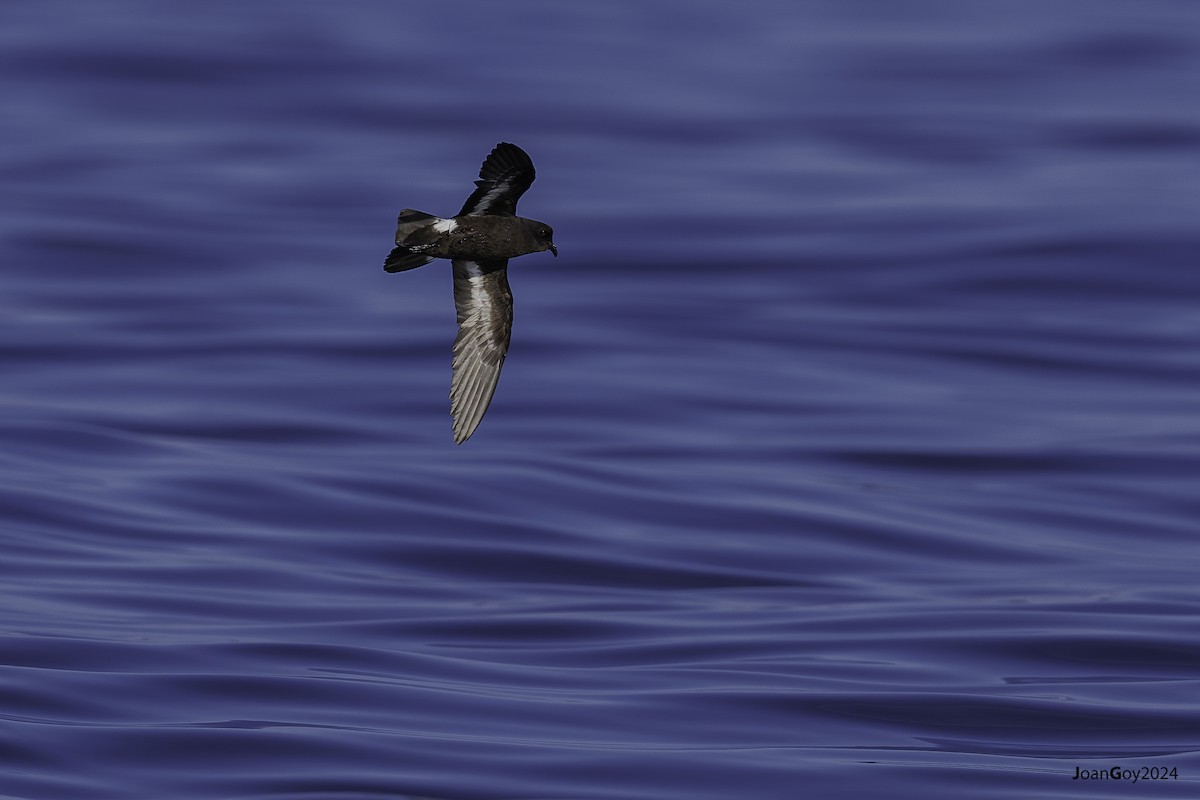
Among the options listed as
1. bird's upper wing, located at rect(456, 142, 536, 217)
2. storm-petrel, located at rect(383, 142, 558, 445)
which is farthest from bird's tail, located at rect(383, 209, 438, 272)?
bird's upper wing, located at rect(456, 142, 536, 217)

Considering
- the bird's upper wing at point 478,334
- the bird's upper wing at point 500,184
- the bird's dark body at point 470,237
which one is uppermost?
the bird's upper wing at point 500,184

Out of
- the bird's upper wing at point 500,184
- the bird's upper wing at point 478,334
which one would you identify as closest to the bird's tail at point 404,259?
the bird's upper wing at point 500,184

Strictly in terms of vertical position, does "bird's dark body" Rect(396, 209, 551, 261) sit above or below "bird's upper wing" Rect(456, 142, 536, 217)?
below

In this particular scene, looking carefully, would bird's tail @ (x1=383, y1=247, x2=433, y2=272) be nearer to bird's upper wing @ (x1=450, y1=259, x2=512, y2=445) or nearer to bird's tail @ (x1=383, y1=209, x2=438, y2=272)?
bird's tail @ (x1=383, y1=209, x2=438, y2=272)

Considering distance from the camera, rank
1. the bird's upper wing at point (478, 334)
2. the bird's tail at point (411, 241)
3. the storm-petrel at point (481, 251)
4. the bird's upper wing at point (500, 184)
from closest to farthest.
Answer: the bird's tail at point (411, 241), the storm-petrel at point (481, 251), the bird's upper wing at point (500, 184), the bird's upper wing at point (478, 334)

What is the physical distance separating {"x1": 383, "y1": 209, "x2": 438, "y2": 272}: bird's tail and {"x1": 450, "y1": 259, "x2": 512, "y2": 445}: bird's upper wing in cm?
64

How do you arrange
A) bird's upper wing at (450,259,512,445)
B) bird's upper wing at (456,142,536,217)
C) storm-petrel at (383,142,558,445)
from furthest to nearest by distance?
bird's upper wing at (450,259,512,445) → bird's upper wing at (456,142,536,217) → storm-petrel at (383,142,558,445)

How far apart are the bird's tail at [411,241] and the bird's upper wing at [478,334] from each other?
637 millimetres

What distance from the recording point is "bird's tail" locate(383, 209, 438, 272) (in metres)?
8.85

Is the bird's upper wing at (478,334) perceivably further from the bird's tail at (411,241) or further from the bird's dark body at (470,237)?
the bird's tail at (411,241)

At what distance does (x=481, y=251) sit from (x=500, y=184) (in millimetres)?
389

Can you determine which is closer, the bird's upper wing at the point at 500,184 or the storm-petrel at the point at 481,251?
the storm-petrel at the point at 481,251

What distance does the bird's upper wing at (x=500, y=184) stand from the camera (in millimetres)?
9180

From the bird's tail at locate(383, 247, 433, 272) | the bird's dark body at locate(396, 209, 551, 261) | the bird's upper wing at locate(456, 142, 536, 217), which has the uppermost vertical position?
A: the bird's upper wing at locate(456, 142, 536, 217)
